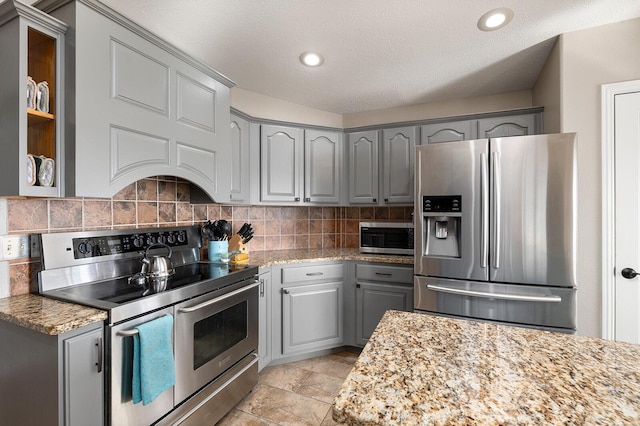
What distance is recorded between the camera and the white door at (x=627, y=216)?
5.94 ft

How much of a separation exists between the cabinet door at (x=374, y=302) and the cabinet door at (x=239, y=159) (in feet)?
4.31

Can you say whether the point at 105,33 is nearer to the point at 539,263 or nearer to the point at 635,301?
the point at 539,263

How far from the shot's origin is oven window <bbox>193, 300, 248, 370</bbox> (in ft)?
5.46

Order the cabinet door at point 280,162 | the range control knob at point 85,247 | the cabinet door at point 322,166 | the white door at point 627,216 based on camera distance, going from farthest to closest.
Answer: the cabinet door at point 322,166, the cabinet door at point 280,162, the white door at point 627,216, the range control knob at point 85,247

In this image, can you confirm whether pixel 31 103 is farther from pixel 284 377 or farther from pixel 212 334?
pixel 284 377

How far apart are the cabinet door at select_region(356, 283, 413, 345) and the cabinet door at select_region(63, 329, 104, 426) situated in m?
1.93

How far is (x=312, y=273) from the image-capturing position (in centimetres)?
262

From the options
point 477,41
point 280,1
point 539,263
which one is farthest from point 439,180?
point 280,1

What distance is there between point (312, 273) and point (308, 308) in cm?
30

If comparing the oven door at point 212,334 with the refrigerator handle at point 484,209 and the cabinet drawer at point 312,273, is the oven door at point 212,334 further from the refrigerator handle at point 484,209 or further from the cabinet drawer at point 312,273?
the refrigerator handle at point 484,209

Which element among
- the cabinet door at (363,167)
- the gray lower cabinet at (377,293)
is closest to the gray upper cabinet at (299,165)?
the cabinet door at (363,167)

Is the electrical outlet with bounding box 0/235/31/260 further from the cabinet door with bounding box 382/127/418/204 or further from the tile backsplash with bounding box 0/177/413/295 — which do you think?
the cabinet door with bounding box 382/127/418/204

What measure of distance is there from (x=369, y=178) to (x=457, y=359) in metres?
2.32

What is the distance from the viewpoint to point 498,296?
197 cm
